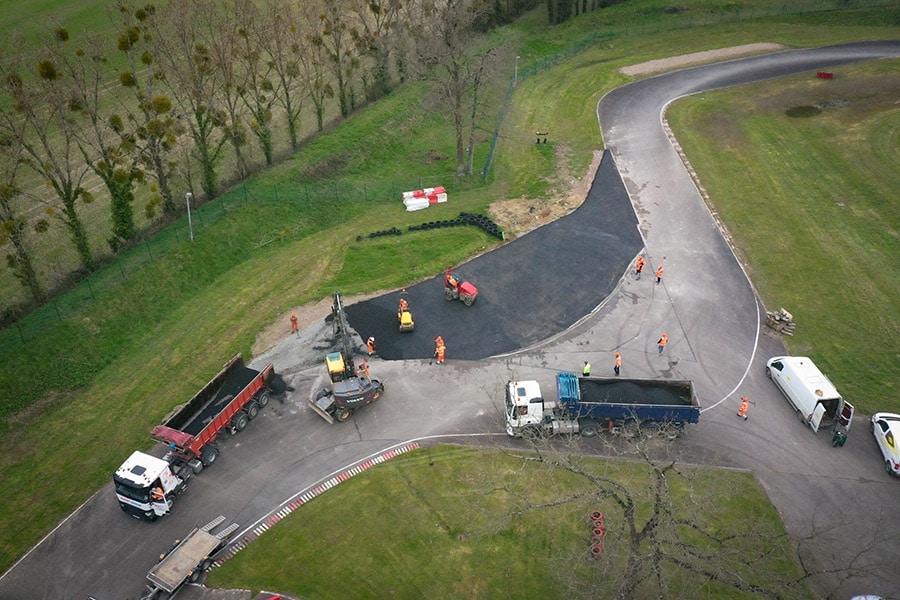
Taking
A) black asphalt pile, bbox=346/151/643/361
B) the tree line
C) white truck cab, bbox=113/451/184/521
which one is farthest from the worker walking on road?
the tree line

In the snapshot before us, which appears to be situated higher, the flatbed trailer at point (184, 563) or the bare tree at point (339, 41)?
the bare tree at point (339, 41)

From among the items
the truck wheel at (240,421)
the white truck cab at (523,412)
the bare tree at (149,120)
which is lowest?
the white truck cab at (523,412)

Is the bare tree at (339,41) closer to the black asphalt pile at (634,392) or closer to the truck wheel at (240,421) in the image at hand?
the truck wheel at (240,421)

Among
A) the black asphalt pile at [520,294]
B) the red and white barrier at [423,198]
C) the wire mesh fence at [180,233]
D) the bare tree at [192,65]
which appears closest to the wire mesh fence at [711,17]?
the red and white barrier at [423,198]

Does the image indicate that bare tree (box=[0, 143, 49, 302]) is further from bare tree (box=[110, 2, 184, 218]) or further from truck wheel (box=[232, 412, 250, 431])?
truck wheel (box=[232, 412, 250, 431])

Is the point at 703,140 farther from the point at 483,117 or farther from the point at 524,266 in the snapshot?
the point at 524,266

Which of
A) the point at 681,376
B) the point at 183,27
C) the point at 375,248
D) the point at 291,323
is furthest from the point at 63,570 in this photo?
the point at 183,27
